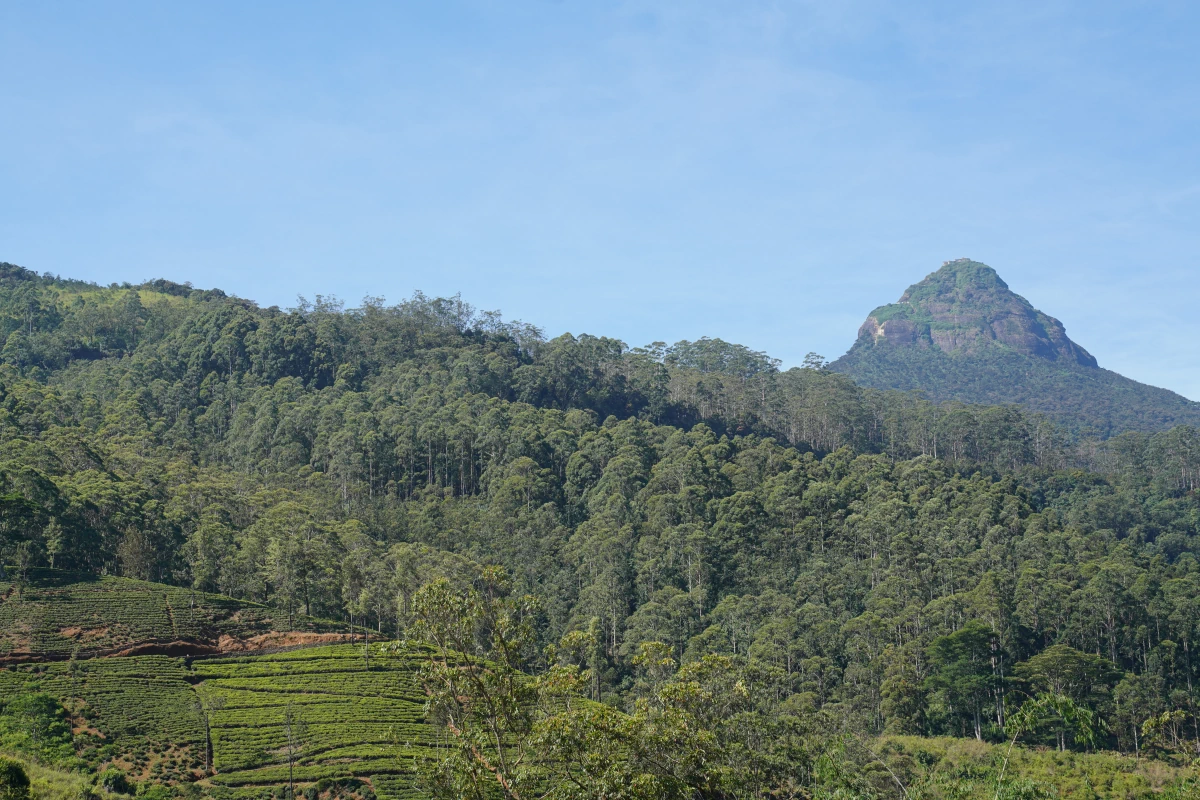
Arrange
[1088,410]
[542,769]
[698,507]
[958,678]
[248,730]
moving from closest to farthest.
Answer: [542,769], [248,730], [958,678], [698,507], [1088,410]

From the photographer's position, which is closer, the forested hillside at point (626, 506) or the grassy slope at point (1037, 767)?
the grassy slope at point (1037, 767)

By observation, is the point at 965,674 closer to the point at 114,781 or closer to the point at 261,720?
the point at 261,720

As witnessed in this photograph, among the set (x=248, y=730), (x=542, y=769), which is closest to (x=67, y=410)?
(x=248, y=730)

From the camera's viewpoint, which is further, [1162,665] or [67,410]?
[67,410]

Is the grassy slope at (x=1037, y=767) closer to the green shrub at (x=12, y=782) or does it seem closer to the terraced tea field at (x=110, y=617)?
the green shrub at (x=12, y=782)

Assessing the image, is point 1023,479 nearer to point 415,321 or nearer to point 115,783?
point 415,321

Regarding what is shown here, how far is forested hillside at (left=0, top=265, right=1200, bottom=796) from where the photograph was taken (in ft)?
191

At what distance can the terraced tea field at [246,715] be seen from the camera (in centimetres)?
4275

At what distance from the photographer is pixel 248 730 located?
46250 millimetres

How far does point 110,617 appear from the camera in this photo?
179 feet

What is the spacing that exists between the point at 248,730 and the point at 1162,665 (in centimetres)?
5101

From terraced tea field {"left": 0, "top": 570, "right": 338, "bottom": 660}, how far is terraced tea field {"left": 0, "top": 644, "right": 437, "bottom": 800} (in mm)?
1806

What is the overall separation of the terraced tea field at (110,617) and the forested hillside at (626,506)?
8.43ft

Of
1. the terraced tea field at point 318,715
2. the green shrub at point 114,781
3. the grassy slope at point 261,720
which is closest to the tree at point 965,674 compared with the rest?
the grassy slope at point 261,720
